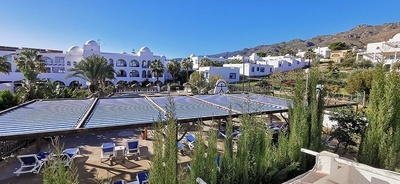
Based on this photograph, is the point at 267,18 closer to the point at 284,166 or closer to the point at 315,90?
the point at 315,90

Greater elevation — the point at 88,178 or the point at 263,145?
the point at 263,145

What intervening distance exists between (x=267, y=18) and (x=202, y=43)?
1721cm

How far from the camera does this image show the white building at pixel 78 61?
38.0m

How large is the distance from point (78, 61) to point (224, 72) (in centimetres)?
3072

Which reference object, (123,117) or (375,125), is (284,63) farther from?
(123,117)

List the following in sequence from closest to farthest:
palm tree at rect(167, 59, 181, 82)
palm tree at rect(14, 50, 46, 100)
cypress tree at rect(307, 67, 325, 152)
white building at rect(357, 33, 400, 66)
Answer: cypress tree at rect(307, 67, 325, 152) < palm tree at rect(14, 50, 46, 100) < palm tree at rect(167, 59, 181, 82) < white building at rect(357, 33, 400, 66)

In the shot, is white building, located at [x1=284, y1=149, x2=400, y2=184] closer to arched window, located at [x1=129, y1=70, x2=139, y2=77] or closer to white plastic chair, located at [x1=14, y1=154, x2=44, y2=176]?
white plastic chair, located at [x1=14, y1=154, x2=44, y2=176]

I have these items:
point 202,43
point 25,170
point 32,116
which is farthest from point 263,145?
point 202,43

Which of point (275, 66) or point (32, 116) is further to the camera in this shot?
point (275, 66)

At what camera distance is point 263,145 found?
18.7ft

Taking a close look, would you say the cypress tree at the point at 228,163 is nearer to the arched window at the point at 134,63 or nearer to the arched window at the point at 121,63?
the arched window at the point at 121,63

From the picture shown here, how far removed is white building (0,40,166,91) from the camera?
3800 cm

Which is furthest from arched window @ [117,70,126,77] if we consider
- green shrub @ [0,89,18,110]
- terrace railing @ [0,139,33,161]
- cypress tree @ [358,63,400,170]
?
cypress tree @ [358,63,400,170]

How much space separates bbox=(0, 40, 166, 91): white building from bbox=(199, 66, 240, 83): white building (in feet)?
38.9
